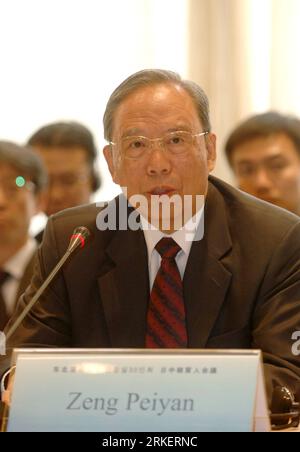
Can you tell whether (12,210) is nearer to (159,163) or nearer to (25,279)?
(25,279)

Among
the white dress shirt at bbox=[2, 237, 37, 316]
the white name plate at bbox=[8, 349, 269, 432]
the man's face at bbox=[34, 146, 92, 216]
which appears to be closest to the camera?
the white name plate at bbox=[8, 349, 269, 432]

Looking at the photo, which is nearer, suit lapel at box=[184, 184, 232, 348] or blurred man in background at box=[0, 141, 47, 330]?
suit lapel at box=[184, 184, 232, 348]

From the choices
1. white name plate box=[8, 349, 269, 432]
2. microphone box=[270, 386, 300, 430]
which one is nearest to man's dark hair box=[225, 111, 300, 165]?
microphone box=[270, 386, 300, 430]

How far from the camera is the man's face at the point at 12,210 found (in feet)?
12.8

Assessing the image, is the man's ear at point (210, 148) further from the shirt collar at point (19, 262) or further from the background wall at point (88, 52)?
the background wall at point (88, 52)

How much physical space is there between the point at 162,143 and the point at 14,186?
1.46m

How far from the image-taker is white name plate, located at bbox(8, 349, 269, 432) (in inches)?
66.6

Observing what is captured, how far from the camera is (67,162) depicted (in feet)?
14.5

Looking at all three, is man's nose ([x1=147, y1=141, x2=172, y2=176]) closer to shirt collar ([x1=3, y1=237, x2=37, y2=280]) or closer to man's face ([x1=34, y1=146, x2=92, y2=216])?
shirt collar ([x1=3, y1=237, x2=37, y2=280])

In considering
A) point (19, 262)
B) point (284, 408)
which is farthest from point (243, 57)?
point (284, 408)

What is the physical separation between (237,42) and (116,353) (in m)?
3.54

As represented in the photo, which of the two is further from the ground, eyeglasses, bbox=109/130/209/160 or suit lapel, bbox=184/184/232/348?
eyeglasses, bbox=109/130/209/160

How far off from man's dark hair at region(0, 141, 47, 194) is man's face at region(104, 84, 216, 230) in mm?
1371
